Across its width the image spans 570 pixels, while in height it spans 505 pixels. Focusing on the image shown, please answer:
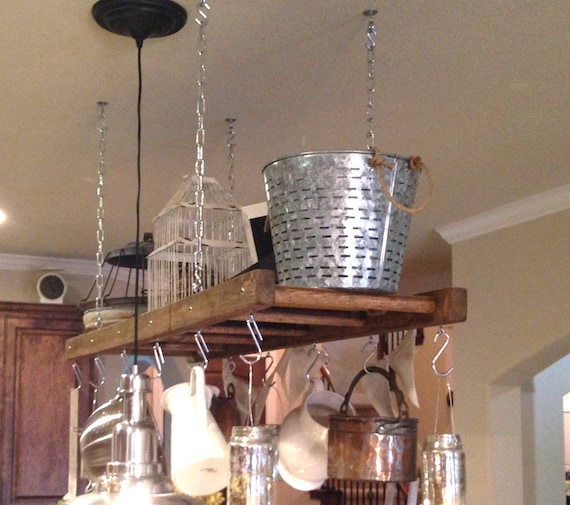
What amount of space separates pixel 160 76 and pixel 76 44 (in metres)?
0.19

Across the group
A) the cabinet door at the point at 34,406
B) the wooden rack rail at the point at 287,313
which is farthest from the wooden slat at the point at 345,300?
the cabinet door at the point at 34,406

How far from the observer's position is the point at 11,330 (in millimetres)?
3451

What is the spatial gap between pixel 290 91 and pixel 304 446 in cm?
73

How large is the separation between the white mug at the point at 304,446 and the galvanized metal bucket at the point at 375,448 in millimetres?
144

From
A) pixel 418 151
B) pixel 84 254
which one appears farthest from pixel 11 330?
pixel 418 151

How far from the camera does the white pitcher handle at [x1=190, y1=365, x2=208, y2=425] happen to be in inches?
49.1

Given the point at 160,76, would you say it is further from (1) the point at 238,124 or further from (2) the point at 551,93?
(2) the point at 551,93

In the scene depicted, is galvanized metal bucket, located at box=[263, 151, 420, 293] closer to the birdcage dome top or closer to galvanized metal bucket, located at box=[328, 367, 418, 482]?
galvanized metal bucket, located at box=[328, 367, 418, 482]

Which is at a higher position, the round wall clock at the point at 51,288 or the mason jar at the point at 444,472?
the round wall clock at the point at 51,288

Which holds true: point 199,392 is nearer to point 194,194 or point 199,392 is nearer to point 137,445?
point 137,445

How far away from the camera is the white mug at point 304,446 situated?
145 cm

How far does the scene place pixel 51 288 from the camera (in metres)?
3.74

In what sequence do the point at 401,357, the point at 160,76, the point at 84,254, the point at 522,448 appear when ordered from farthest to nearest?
the point at 84,254 → the point at 522,448 → the point at 160,76 → the point at 401,357

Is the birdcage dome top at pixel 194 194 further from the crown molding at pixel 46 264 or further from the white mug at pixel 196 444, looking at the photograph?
the crown molding at pixel 46 264
